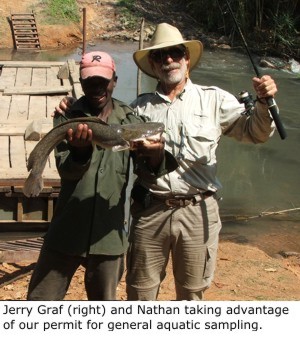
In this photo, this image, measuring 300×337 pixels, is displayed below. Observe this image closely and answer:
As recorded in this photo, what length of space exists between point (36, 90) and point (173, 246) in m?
7.94

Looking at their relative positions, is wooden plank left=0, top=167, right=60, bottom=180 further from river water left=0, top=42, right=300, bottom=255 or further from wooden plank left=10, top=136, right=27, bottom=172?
river water left=0, top=42, right=300, bottom=255

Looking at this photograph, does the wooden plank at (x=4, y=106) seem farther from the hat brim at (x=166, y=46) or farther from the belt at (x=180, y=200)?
the belt at (x=180, y=200)

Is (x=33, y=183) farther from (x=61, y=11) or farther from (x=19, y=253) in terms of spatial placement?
(x=61, y=11)

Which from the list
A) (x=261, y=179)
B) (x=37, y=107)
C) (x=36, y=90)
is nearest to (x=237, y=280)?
(x=37, y=107)

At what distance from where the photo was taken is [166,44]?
156 inches

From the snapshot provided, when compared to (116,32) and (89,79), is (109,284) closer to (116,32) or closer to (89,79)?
(89,79)

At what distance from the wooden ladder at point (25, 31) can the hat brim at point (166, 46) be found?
20.3 m

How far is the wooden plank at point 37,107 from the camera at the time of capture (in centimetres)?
1034

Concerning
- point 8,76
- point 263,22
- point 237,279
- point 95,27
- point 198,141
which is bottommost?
point 95,27

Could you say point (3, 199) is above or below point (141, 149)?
below

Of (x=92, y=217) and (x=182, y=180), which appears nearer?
(x=92, y=217)

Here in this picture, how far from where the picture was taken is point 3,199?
8.02 metres

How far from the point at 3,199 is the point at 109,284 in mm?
4549

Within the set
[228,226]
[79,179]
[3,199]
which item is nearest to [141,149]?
[79,179]
